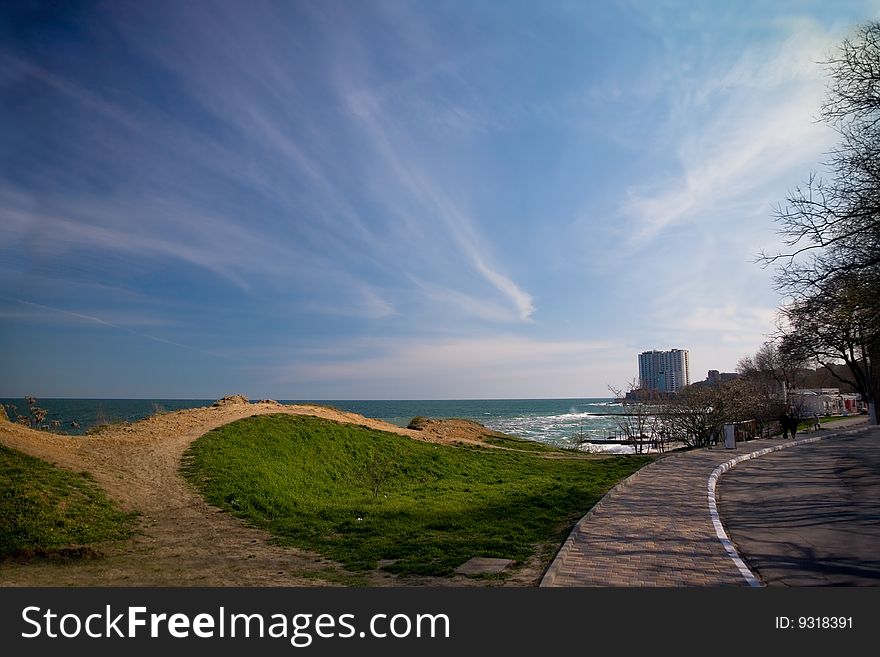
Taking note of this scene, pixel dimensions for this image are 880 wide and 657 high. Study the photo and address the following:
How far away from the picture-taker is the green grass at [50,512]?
335 inches

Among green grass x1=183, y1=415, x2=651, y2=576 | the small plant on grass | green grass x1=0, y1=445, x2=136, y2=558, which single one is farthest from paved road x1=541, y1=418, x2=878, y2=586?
green grass x1=0, y1=445, x2=136, y2=558

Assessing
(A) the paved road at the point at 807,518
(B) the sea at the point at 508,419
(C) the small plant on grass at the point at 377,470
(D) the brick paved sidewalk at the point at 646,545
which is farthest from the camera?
(B) the sea at the point at 508,419

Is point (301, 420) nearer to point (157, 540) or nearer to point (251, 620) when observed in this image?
point (157, 540)

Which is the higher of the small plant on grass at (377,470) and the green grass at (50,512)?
the green grass at (50,512)

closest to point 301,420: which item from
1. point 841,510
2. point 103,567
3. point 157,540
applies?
point 157,540

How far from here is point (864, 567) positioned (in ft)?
21.3

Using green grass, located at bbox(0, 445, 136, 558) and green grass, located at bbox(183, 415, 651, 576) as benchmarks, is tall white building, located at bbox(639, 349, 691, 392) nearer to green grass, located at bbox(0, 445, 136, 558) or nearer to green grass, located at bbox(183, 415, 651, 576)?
green grass, located at bbox(183, 415, 651, 576)

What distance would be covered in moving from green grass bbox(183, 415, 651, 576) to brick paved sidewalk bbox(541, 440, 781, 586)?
57 centimetres

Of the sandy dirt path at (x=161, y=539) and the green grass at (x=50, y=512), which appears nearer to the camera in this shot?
the sandy dirt path at (x=161, y=539)

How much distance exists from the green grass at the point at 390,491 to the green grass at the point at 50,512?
226cm

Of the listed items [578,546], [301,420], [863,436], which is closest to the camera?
[578,546]

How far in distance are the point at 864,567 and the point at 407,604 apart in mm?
5516

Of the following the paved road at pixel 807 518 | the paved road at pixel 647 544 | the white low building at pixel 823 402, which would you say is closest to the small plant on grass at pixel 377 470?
the paved road at pixel 647 544

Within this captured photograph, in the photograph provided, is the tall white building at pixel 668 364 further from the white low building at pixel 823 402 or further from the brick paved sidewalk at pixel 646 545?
the brick paved sidewalk at pixel 646 545
